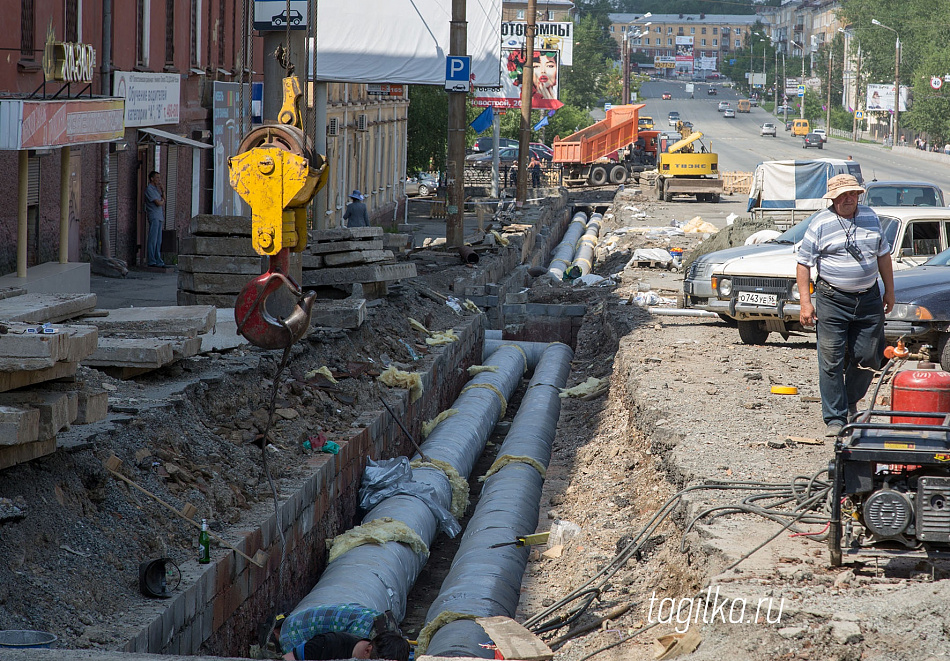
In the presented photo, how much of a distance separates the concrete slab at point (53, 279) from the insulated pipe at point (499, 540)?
5.30m

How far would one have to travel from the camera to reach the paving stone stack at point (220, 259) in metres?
10.6

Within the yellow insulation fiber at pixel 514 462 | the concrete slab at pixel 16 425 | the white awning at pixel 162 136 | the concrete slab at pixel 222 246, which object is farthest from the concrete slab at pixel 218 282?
the white awning at pixel 162 136

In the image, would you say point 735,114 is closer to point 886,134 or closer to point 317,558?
point 886,134

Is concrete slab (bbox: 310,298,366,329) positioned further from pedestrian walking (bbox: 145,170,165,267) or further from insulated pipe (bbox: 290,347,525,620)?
pedestrian walking (bbox: 145,170,165,267)

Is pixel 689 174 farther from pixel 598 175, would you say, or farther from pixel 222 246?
pixel 222 246

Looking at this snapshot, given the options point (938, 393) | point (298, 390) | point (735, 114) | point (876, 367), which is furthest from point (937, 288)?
point (735, 114)

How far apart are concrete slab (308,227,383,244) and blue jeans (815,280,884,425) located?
22.7 feet

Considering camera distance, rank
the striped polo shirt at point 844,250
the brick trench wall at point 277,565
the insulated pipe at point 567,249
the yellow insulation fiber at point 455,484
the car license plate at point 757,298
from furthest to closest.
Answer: the insulated pipe at point 567,249 < the car license plate at point 757,298 < the yellow insulation fiber at point 455,484 < the striped polo shirt at point 844,250 < the brick trench wall at point 277,565

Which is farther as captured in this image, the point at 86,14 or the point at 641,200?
the point at 641,200

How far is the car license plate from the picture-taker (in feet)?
37.9

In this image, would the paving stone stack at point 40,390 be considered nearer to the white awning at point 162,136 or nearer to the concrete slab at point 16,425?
the concrete slab at point 16,425

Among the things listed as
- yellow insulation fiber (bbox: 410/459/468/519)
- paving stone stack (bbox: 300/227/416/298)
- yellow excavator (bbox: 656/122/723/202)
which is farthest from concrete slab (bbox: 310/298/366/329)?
yellow excavator (bbox: 656/122/723/202)

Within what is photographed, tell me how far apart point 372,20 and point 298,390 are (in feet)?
32.5

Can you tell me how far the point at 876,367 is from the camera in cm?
676
